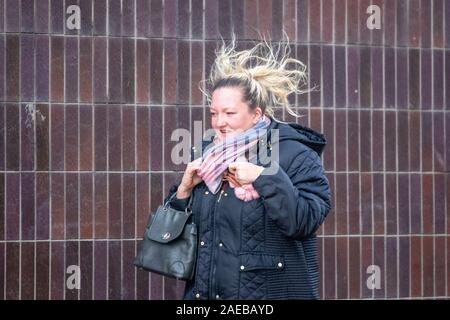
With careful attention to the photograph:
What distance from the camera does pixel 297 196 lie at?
4492 mm

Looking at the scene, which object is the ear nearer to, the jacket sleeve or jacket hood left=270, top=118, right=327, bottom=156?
jacket hood left=270, top=118, right=327, bottom=156

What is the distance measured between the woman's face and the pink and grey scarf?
40 mm

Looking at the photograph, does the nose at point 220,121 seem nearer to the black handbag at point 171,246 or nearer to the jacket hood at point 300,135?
the jacket hood at point 300,135

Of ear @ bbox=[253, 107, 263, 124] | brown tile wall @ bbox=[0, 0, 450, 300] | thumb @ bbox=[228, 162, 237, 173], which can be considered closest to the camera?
thumb @ bbox=[228, 162, 237, 173]

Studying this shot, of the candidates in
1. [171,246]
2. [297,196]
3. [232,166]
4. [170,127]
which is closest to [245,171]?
[232,166]

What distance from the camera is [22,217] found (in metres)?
6.83

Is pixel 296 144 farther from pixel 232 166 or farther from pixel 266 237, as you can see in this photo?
pixel 266 237

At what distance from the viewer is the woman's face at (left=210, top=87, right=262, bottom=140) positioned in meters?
4.71

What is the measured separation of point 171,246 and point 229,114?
688 mm

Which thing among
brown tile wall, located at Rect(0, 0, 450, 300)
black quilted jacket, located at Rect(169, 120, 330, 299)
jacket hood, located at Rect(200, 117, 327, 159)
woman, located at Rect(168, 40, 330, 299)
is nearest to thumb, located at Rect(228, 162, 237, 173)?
woman, located at Rect(168, 40, 330, 299)

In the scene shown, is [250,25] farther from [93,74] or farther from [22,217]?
[22,217]

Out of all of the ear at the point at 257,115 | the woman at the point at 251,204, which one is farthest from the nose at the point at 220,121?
the ear at the point at 257,115

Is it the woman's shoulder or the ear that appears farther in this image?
the ear
